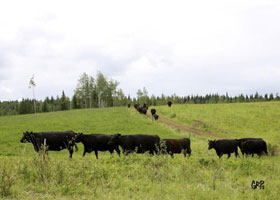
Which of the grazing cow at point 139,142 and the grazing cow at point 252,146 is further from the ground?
the grazing cow at point 139,142

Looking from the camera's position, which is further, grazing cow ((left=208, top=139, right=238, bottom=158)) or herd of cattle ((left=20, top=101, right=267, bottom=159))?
grazing cow ((left=208, top=139, right=238, bottom=158))

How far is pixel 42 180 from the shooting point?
7664 millimetres

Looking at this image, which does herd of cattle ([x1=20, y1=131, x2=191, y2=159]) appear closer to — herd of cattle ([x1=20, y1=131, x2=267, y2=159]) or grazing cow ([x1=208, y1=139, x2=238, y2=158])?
herd of cattle ([x1=20, y1=131, x2=267, y2=159])

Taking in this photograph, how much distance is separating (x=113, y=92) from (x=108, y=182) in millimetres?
86317

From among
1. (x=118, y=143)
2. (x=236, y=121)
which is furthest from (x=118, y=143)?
(x=236, y=121)

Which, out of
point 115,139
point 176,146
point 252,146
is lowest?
point 252,146

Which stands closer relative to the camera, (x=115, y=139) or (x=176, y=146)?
(x=115, y=139)

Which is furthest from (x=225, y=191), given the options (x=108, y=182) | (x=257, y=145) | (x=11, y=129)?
(x=11, y=129)

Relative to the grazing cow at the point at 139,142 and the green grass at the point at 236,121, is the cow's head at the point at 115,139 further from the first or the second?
the green grass at the point at 236,121

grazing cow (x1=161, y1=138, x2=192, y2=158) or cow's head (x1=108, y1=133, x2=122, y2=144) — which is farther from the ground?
cow's head (x1=108, y1=133, x2=122, y2=144)

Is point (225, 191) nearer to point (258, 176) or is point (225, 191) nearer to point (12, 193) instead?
point (258, 176)

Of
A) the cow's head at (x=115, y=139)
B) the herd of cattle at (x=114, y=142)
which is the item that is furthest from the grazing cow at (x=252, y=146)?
the cow's head at (x=115, y=139)

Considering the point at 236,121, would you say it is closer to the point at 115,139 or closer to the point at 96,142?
the point at 115,139

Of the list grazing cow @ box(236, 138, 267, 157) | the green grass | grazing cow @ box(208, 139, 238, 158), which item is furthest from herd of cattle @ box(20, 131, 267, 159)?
the green grass
